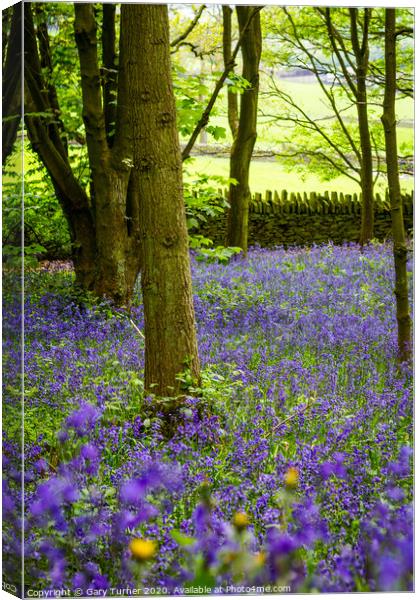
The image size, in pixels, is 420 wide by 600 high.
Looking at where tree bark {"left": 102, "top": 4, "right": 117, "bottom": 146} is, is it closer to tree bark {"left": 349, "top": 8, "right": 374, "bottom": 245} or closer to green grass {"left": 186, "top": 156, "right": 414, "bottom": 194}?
green grass {"left": 186, "top": 156, "right": 414, "bottom": 194}

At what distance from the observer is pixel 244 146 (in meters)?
8.05

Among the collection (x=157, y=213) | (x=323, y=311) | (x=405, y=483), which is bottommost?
(x=405, y=483)

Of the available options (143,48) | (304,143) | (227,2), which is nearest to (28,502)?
(143,48)

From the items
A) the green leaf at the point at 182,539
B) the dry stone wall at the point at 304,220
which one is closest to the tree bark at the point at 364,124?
the dry stone wall at the point at 304,220

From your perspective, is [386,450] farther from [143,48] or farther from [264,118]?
[264,118]

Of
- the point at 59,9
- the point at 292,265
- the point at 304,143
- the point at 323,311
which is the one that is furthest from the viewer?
the point at 304,143

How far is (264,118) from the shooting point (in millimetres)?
8906

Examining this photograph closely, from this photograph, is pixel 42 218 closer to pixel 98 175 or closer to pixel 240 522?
pixel 98 175

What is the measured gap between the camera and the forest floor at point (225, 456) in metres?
2.62

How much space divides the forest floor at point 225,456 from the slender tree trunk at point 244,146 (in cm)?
289

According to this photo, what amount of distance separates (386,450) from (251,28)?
16.0ft

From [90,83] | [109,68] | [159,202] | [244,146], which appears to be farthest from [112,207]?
[159,202]

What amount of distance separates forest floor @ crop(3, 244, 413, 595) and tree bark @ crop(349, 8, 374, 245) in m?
2.59

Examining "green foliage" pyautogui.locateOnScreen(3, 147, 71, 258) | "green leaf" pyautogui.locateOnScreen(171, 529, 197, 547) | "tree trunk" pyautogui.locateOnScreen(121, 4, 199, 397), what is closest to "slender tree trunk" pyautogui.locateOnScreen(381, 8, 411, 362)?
"tree trunk" pyautogui.locateOnScreen(121, 4, 199, 397)
